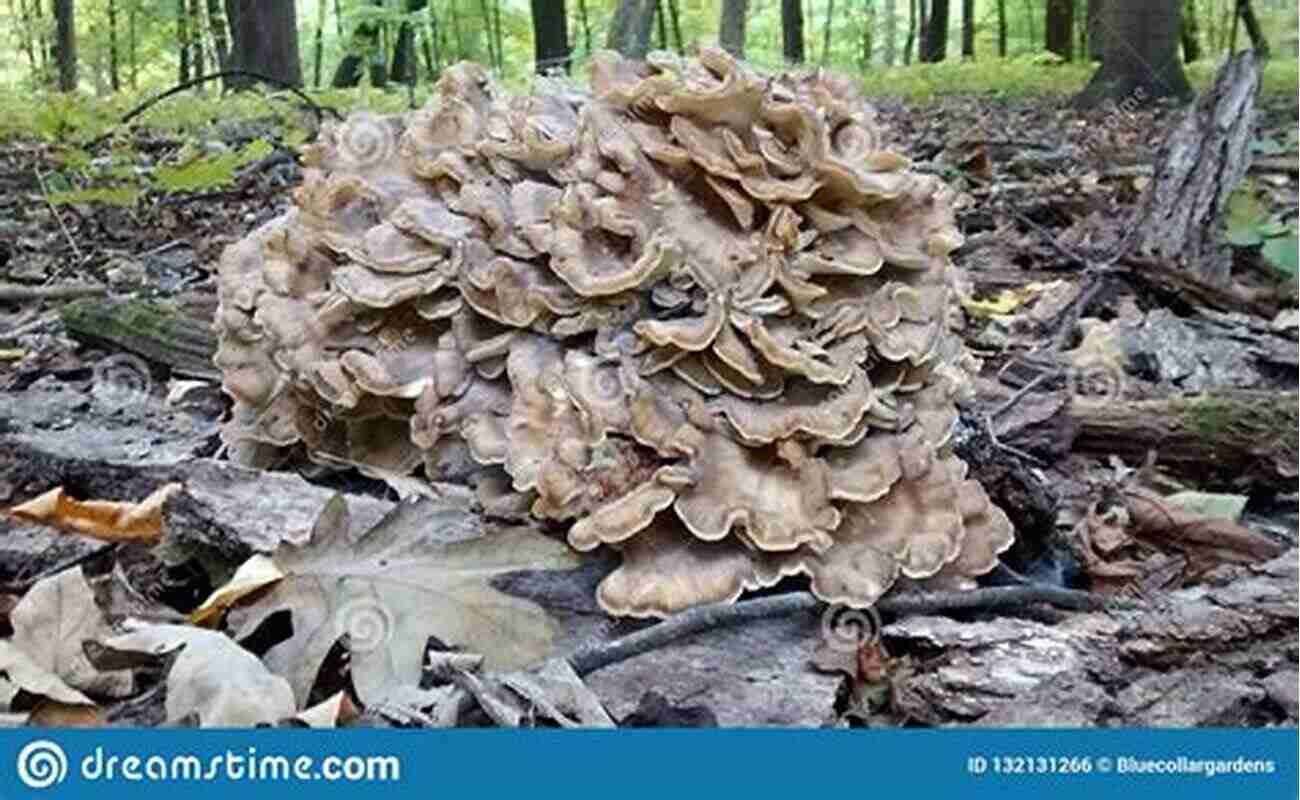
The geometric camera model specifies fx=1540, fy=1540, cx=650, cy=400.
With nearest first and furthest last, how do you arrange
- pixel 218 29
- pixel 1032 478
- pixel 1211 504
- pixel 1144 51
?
pixel 1032 478
pixel 1211 504
pixel 1144 51
pixel 218 29

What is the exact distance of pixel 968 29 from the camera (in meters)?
6.15

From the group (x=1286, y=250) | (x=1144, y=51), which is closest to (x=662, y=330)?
(x=1286, y=250)

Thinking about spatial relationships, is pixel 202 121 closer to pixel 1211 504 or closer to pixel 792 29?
pixel 792 29

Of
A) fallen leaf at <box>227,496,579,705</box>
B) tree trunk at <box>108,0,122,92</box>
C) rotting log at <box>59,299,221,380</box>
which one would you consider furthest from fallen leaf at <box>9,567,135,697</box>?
tree trunk at <box>108,0,122,92</box>

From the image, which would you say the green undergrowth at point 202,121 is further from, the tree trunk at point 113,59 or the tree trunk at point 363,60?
the tree trunk at point 113,59

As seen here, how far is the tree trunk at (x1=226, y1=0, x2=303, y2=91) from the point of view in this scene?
11.7 feet

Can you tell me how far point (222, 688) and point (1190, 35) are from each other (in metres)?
3.38

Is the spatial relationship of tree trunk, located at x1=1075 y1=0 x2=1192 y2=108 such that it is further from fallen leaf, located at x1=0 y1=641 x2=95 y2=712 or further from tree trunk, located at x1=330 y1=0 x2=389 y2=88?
fallen leaf, located at x1=0 y1=641 x2=95 y2=712

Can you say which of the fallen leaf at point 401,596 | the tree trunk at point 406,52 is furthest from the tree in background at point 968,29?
the fallen leaf at point 401,596

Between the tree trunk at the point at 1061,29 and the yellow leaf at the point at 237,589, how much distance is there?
167 inches

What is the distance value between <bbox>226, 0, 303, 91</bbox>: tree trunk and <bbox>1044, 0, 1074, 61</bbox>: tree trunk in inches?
102

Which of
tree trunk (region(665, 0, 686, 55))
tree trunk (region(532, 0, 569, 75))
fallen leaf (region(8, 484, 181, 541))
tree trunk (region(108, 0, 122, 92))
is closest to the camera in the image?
fallen leaf (region(8, 484, 181, 541))

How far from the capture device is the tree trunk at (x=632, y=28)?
2.56 meters

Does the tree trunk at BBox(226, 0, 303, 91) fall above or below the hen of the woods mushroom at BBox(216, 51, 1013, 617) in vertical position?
above
